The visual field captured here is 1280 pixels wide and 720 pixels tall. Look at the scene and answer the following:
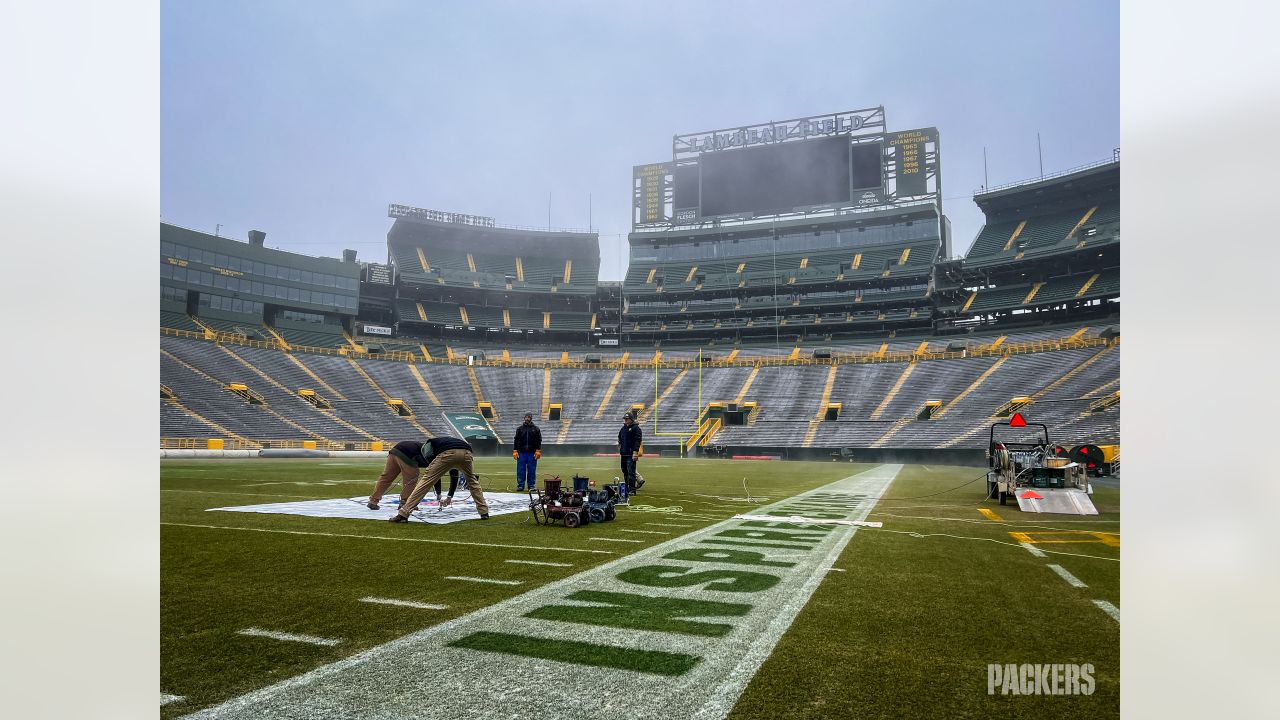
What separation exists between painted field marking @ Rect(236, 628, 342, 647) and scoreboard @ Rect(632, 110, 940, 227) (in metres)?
60.4

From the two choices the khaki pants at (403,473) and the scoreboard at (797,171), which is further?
the scoreboard at (797,171)

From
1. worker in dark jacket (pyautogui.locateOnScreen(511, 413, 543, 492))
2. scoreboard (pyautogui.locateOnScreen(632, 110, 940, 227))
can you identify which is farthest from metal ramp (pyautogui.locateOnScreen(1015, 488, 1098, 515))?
scoreboard (pyautogui.locateOnScreen(632, 110, 940, 227))

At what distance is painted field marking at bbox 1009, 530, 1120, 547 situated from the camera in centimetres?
789

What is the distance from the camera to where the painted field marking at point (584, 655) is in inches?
109

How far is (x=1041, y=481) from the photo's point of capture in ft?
39.1

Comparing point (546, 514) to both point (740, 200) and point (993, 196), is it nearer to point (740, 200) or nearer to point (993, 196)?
point (740, 200)

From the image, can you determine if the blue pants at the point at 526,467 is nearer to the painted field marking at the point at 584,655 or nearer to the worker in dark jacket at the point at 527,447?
the worker in dark jacket at the point at 527,447

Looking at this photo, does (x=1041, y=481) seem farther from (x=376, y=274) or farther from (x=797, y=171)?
(x=376, y=274)

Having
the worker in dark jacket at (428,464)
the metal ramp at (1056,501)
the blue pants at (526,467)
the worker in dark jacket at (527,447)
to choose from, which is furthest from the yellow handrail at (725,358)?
the worker in dark jacket at (428,464)

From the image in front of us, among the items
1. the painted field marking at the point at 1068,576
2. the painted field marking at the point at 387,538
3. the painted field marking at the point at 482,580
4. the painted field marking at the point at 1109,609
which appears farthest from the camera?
the painted field marking at the point at 387,538

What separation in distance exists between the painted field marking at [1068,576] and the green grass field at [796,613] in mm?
58

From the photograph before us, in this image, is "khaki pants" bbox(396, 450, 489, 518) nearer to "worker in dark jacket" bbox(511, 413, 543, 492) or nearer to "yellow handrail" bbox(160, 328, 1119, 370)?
"worker in dark jacket" bbox(511, 413, 543, 492)

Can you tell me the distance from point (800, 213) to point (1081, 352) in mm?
27811

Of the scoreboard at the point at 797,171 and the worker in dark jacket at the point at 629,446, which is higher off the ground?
the scoreboard at the point at 797,171
